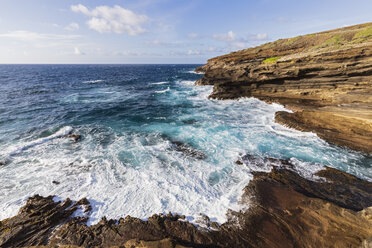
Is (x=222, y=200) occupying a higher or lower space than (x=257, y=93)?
lower

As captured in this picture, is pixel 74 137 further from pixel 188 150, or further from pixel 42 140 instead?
pixel 188 150

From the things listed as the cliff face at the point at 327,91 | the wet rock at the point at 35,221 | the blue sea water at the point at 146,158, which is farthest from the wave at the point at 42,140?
the cliff face at the point at 327,91

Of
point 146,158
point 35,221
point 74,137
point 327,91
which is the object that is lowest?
point 146,158

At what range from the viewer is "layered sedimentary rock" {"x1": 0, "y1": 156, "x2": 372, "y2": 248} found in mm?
7039

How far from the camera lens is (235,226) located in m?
8.02

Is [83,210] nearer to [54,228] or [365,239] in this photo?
[54,228]

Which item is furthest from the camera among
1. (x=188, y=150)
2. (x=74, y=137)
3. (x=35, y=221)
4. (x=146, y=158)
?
(x=74, y=137)

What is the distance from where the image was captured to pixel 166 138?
1820 centimetres

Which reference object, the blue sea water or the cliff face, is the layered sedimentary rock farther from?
the cliff face

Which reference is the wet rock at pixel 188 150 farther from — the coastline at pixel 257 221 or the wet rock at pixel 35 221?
the wet rock at pixel 35 221

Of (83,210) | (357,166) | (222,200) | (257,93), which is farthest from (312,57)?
(83,210)

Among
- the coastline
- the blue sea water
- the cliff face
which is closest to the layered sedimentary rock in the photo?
the coastline

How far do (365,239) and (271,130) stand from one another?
44.3ft

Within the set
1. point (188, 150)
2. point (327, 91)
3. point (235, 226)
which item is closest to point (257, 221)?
point (235, 226)
